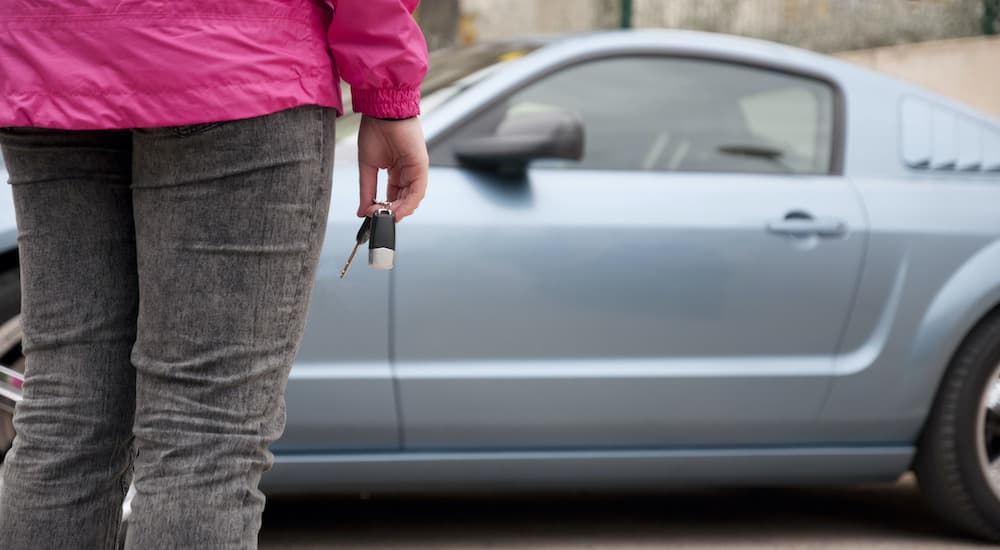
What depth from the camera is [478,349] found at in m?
3.05

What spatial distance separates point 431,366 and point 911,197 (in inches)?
52.0

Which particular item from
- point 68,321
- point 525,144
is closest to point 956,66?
point 525,144

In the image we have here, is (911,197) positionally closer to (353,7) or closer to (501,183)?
(501,183)

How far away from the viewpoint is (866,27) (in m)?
9.41

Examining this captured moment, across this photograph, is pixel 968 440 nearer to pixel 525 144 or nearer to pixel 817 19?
pixel 525 144

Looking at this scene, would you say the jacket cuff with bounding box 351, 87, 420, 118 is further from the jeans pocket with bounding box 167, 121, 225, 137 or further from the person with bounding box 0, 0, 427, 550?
the jeans pocket with bounding box 167, 121, 225, 137

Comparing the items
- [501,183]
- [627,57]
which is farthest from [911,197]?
[501,183]

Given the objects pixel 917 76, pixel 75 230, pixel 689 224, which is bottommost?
pixel 917 76

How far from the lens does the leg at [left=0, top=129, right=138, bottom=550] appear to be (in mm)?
1366

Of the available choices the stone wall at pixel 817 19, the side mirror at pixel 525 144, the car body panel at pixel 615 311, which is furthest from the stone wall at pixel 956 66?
the side mirror at pixel 525 144

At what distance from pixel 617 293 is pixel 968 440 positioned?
3.22 ft

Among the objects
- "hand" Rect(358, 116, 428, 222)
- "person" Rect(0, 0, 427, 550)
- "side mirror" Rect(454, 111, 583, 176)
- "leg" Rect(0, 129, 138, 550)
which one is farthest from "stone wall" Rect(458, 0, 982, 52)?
"leg" Rect(0, 129, 138, 550)

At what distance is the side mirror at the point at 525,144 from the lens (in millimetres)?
3115

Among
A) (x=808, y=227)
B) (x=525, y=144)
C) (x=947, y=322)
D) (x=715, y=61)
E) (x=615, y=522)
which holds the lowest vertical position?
(x=615, y=522)
